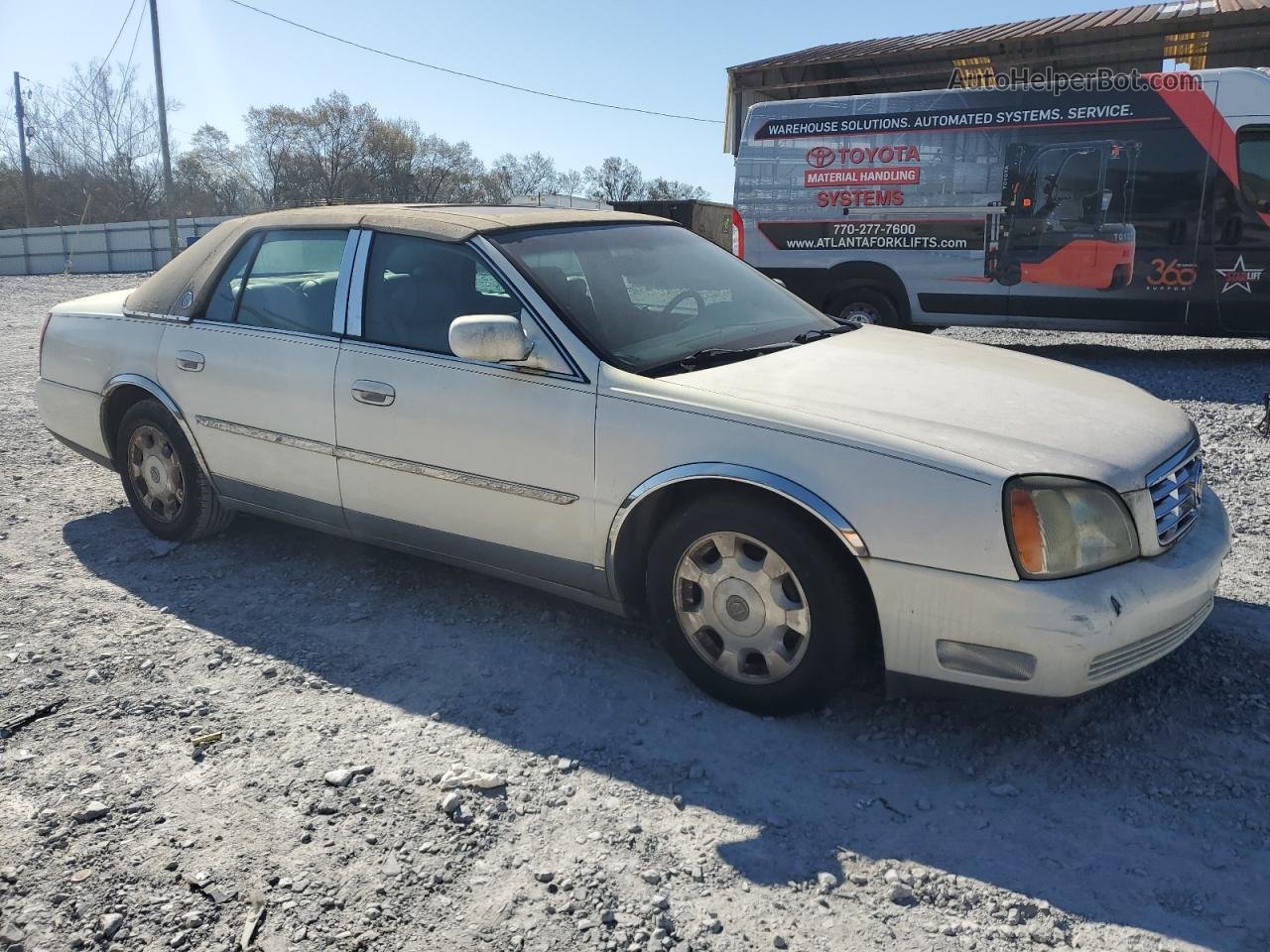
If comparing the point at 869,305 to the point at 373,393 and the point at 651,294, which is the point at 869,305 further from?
the point at 373,393

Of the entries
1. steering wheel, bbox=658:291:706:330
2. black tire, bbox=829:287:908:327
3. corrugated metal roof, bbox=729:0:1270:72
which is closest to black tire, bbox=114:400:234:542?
steering wheel, bbox=658:291:706:330

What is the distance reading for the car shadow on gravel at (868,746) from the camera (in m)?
2.52

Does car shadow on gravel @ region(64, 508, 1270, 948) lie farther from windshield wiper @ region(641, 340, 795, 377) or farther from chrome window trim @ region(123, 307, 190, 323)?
chrome window trim @ region(123, 307, 190, 323)

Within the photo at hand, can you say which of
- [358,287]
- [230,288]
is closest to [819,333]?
[358,287]

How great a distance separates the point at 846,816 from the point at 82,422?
4300 mm

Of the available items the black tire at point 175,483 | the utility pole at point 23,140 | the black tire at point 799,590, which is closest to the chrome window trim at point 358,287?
the black tire at point 175,483

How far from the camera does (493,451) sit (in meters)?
3.60

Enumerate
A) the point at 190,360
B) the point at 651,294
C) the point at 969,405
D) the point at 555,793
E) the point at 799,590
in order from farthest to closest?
the point at 190,360 → the point at 651,294 → the point at 969,405 → the point at 799,590 → the point at 555,793

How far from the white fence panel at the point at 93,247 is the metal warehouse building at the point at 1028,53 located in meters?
22.1

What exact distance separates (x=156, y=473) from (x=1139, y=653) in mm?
4270

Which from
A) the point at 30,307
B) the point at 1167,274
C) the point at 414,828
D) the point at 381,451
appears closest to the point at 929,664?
the point at 414,828

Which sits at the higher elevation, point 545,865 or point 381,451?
point 381,451

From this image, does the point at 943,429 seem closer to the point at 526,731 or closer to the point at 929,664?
the point at 929,664

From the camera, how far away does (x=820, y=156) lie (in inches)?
412
